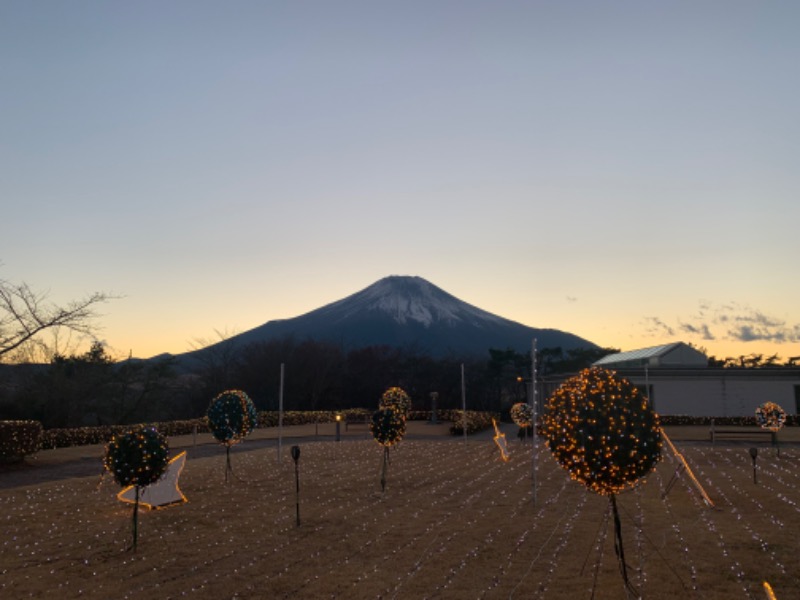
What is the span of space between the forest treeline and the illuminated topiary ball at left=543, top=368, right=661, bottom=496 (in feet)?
106

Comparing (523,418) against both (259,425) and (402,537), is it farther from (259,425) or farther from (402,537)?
Result: (402,537)

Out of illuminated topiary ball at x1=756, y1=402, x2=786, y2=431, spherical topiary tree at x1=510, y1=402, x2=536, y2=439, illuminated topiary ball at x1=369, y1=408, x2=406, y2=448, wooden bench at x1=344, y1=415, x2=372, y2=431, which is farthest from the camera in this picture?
wooden bench at x1=344, y1=415, x2=372, y2=431

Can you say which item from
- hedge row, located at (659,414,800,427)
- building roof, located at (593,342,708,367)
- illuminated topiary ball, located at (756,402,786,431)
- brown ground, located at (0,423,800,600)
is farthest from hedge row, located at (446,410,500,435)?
brown ground, located at (0,423,800,600)

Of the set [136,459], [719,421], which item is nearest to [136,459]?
[136,459]

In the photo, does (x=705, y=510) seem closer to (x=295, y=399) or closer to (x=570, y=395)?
(x=570, y=395)

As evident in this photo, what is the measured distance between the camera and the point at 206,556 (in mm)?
11469

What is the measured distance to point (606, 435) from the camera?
9.68m

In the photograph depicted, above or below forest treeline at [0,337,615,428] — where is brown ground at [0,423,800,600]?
below

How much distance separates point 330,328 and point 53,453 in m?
137

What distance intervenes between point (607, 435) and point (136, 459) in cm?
923

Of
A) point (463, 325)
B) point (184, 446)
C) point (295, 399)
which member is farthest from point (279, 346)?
point (463, 325)

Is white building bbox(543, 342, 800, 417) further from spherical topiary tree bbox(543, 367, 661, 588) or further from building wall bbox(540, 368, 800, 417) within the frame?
spherical topiary tree bbox(543, 367, 661, 588)

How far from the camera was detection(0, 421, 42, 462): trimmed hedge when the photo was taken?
81.1 ft

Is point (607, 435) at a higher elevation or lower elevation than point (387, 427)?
higher
